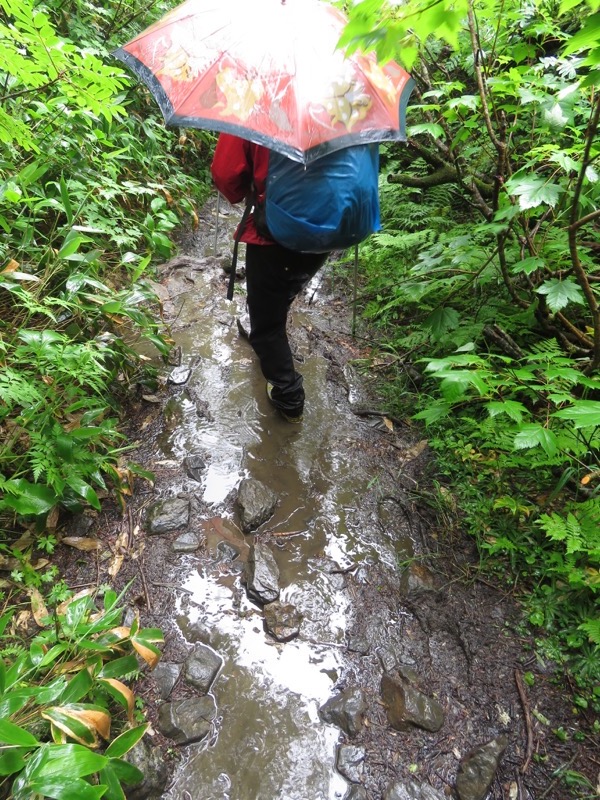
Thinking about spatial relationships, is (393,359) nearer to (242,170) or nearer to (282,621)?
(242,170)

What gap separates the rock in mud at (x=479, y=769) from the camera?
1.90 m

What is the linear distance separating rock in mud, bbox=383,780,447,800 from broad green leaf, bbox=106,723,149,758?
111cm

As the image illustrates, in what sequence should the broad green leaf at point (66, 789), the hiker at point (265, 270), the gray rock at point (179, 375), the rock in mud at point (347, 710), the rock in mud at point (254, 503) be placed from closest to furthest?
the broad green leaf at point (66, 789) < the rock in mud at point (347, 710) < the hiker at point (265, 270) < the rock in mud at point (254, 503) < the gray rock at point (179, 375)

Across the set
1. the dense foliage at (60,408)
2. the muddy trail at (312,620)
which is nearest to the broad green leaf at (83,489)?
the dense foliage at (60,408)

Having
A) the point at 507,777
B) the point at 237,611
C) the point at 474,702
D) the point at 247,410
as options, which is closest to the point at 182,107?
the point at 247,410

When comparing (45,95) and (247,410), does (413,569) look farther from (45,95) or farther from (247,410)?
(45,95)

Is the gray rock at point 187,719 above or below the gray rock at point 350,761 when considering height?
above

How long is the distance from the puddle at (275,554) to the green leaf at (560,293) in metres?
1.68

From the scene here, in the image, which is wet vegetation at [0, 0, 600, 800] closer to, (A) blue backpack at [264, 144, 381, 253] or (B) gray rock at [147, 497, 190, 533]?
(B) gray rock at [147, 497, 190, 533]

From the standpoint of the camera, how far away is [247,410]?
3.62 metres

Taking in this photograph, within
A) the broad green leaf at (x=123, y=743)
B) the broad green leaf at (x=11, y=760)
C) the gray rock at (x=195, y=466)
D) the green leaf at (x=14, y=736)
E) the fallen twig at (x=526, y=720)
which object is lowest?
the fallen twig at (x=526, y=720)

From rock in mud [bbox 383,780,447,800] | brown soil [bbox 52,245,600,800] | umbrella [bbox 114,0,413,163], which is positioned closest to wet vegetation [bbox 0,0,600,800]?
brown soil [bbox 52,245,600,800]

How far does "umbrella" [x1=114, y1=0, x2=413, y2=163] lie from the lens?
1.99 meters

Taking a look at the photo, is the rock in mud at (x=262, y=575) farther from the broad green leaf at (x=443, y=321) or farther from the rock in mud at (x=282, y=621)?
the broad green leaf at (x=443, y=321)
